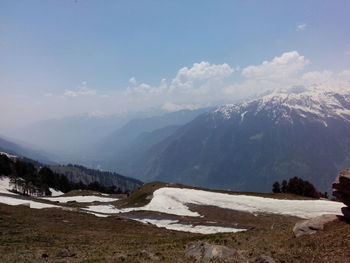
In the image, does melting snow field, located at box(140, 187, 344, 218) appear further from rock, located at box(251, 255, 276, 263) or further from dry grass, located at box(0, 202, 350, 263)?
rock, located at box(251, 255, 276, 263)

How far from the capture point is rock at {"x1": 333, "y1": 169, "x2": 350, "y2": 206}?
20.3m

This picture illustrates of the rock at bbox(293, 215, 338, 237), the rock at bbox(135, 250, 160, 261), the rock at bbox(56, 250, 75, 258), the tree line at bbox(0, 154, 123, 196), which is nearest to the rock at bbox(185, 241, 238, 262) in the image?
the rock at bbox(135, 250, 160, 261)

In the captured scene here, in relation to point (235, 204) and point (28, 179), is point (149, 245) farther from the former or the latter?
point (28, 179)

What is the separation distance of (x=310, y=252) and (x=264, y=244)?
4759 mm

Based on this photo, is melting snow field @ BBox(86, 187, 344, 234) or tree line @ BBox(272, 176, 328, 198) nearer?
melting snow field @ BBox(86, 187, 344, 234)

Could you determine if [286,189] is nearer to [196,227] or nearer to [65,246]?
[196,227]

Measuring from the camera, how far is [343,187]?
67.7ft

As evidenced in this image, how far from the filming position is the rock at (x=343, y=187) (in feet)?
66.6

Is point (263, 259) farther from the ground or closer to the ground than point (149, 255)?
farther from the ground

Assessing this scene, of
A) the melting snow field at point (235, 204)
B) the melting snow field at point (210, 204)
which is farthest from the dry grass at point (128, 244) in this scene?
the melting snow field at point (235, 204)

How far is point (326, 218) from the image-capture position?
883 inches

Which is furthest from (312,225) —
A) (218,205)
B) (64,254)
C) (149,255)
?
(218,205)

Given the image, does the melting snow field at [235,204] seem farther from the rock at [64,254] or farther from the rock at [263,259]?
the rock at [263,259]

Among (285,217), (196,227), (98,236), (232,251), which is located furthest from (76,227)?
(285,217)
